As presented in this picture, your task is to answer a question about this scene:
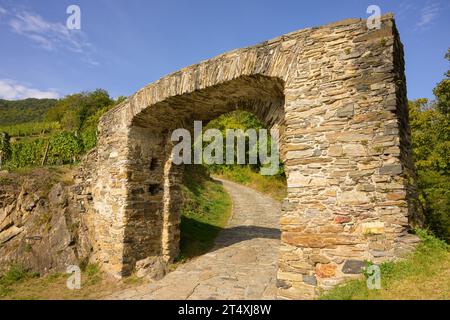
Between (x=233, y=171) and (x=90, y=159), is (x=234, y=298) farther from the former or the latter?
(x=233, y=171)

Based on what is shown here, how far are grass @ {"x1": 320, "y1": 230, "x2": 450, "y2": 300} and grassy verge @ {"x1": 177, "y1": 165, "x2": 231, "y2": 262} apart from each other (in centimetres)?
494

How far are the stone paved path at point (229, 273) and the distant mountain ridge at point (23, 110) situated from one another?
4831 cm

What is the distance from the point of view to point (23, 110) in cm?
5338

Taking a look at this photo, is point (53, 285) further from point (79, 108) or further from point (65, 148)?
point (79, 108)

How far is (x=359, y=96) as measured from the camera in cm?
404

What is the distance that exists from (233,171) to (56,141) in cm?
1491

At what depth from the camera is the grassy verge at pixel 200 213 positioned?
8.62 meters

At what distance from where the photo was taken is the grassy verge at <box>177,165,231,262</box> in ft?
28.3

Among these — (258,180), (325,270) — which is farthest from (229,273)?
(258,180)

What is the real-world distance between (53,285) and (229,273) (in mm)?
3892

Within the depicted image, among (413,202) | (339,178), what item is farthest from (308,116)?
(413,202)

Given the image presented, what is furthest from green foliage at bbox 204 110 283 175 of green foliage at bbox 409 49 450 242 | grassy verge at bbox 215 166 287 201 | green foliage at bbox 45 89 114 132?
green foliage at bbox 45 89 114 132

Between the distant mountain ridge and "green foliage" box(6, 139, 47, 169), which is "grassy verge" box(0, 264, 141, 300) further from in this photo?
the distant mountain ridge
